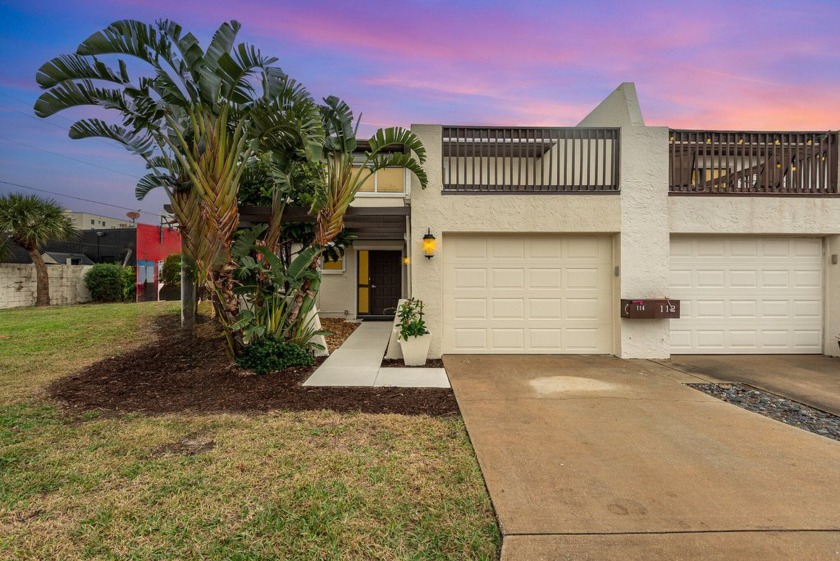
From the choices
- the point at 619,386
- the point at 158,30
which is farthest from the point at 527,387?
the point at 158,30

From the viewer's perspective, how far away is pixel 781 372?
6.39m

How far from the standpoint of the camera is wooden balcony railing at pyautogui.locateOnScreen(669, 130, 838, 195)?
7438 mm

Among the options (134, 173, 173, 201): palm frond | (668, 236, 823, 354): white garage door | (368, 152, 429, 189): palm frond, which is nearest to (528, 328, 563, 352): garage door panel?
(668, 236, 823, 354): white garage door

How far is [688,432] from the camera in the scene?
3.98m

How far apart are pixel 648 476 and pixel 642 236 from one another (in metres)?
5.33

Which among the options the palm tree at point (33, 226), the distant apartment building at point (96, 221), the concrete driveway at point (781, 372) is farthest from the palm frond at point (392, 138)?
the distant apartment building at point (96, 221)

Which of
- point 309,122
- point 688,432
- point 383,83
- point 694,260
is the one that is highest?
point 383,83

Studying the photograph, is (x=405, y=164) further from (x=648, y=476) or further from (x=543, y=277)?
(x=648, y=476)

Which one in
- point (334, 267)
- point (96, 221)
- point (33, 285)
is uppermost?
point (96, 221)

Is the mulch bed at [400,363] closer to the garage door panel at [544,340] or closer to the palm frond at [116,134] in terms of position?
the garage door panel at [544,340]

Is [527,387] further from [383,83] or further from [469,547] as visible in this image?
[383,83]

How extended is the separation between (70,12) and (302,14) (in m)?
6.62

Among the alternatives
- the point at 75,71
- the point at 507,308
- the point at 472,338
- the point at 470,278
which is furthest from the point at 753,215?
the point at 75,71

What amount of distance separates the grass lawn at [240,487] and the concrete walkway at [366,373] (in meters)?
1.27
